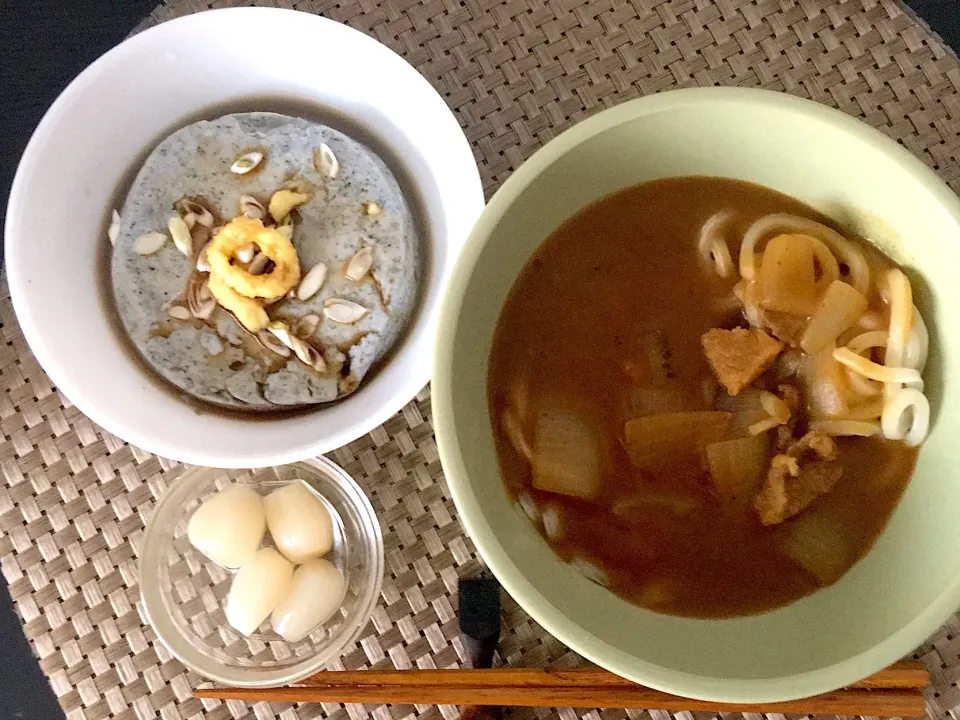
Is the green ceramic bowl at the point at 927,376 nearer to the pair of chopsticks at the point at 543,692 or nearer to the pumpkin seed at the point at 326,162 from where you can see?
the pair of chopsticks at the point at 543,692

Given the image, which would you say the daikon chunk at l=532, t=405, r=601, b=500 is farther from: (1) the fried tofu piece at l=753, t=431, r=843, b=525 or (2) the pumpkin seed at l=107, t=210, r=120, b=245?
(2) the pumpkin seed at l=107, t=210, r=120, b=245

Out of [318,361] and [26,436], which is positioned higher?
[318,361]

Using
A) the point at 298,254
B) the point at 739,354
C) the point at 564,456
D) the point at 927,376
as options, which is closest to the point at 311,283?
the point at 298,254

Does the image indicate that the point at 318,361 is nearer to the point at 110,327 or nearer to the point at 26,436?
the point at 110,327

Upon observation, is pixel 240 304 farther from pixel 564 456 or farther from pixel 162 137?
pixel 564 456

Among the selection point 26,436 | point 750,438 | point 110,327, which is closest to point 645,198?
point 750,438

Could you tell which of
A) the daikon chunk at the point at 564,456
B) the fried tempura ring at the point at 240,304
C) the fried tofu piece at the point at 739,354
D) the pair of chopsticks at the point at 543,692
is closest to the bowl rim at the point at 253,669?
the pair of chopsticks at the point at 543,692

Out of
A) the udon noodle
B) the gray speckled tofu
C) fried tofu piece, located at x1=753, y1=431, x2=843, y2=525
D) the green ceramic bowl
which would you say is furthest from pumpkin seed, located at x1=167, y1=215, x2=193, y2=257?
fried tofu piece, located at x1=753, y1=431, x2=843, y2=525
